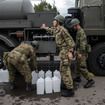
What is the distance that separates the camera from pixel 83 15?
4.98 metres

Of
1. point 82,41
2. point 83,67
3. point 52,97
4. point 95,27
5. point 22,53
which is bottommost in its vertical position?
point 52,97

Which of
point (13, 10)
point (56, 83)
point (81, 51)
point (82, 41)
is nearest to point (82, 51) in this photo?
point (81, 51)

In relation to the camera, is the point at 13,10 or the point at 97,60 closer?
the point at 97,60

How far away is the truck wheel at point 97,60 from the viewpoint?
4926 mm

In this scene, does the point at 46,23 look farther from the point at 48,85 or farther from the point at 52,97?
the point at 52,97

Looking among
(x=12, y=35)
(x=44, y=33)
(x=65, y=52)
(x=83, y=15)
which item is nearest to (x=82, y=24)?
(x=83, y=15)

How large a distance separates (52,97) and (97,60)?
2.04 metres

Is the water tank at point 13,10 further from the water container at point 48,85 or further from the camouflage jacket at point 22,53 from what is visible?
the water container at point 48,85

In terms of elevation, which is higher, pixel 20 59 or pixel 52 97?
pixel 20 59

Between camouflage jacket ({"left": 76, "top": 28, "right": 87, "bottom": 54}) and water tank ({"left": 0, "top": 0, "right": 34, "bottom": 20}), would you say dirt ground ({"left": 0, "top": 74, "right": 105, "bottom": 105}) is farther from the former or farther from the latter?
water tank ({"left": 0, "top": 0, "right": 34, "bottom": 20})

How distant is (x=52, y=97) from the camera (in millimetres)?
3693

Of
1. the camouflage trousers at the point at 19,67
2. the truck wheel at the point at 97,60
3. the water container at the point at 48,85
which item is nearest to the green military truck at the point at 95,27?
the truck wheel at the point at 97,60

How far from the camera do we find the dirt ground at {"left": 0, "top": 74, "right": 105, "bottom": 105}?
3.44 m

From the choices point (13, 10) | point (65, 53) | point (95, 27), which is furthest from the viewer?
point (13, 10)
